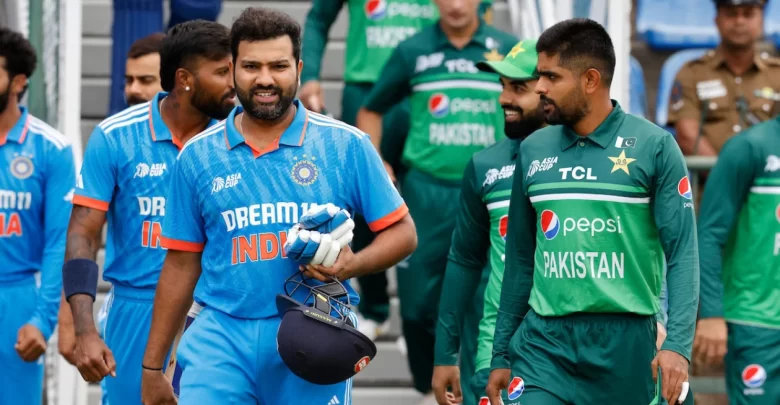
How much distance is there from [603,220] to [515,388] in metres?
0.71

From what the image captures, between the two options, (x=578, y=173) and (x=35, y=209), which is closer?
(x=578, y=173)

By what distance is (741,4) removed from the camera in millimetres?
10484

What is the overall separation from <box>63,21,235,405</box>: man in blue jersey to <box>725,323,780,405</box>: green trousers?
2.96 meters

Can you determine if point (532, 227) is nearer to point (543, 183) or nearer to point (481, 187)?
point (543, 183)

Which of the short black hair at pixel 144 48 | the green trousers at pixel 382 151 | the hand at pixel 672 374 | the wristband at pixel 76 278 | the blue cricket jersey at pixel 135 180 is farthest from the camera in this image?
the green trousers at pixel 382 151

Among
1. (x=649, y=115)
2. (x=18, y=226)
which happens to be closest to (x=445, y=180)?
(x=18, y=226)

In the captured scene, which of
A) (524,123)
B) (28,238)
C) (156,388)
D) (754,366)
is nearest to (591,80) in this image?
(524,123)

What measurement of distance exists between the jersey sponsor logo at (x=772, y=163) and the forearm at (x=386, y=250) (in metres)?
2.75

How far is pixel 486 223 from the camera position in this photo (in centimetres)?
734

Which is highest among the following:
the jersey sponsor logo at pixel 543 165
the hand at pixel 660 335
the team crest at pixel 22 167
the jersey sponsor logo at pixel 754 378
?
the jersey sponsor logo at pixel 543 165

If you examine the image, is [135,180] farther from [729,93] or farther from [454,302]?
[729,93]

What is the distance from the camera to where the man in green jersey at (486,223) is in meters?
7.23

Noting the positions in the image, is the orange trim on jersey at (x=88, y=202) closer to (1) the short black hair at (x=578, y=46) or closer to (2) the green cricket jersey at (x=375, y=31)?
(1) the short black hair at (x=578, y=46)

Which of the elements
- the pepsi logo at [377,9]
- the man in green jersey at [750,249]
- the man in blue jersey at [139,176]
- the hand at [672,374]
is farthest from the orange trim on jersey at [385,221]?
the pepsi logo at [377,9]
